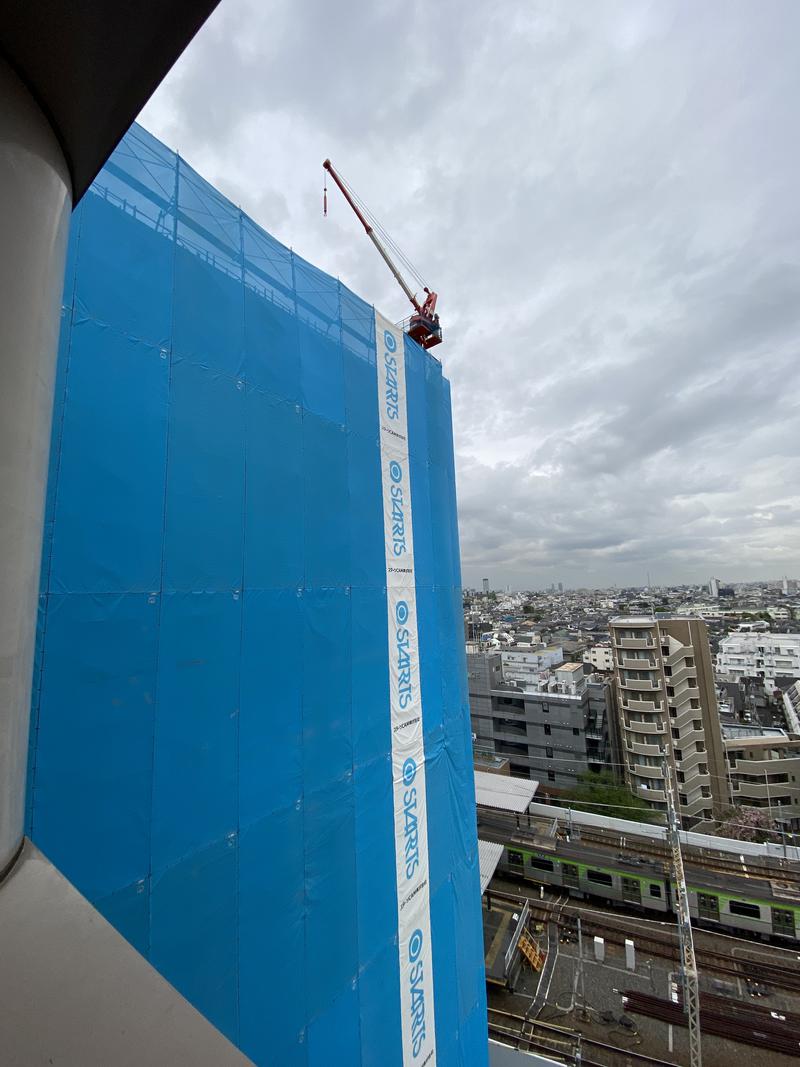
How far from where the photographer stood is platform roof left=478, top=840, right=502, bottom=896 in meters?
20.5

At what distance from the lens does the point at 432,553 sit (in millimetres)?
9320

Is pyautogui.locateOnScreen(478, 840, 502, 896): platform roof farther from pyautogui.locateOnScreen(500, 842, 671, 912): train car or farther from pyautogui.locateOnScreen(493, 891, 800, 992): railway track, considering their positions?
pyautogui.locateOnScreen(493, 891, 800, 992): railway track

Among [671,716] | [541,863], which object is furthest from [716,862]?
[671,716]

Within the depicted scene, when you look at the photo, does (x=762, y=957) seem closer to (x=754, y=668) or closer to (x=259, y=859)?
(x=259, y=859)

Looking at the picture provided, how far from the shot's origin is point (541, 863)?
24750 mm

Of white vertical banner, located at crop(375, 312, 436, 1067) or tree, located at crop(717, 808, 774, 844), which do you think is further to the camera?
tree, located at crop(717, 808, 774, 844)

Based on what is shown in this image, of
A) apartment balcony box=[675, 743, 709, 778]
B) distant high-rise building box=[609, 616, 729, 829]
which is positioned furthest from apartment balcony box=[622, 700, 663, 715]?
apartment balcony box=[675, 743, 709, 778]

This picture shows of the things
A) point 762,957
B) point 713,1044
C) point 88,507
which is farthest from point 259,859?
point 762,957

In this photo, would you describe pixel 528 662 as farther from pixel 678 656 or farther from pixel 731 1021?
pixel 731 1021

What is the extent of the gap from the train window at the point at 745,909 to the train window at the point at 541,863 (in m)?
7.91

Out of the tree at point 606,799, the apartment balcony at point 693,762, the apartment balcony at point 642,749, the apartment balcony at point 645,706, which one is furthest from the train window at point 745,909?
the apartment balcony at point 693,762

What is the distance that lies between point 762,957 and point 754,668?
204 feet

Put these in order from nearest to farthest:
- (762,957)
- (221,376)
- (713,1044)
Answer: (221,376) < (713,1044) < (762,957)

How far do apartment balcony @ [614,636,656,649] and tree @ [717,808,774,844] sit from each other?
12.1 meters
